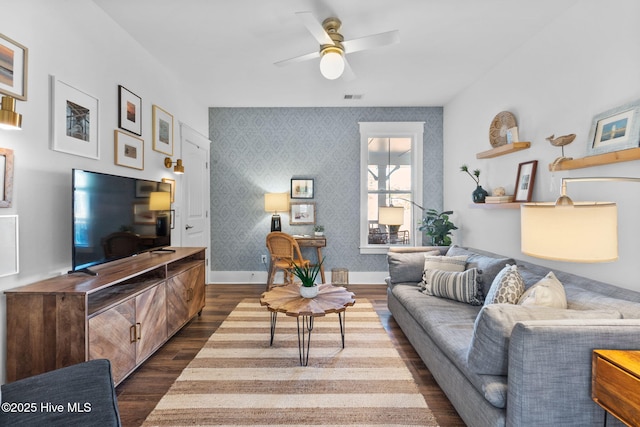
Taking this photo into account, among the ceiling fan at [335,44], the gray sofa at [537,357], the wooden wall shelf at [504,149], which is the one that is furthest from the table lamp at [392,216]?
the gray sofa at [537,357]

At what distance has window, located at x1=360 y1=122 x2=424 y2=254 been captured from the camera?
4.65m

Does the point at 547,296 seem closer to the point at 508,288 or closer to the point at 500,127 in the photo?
the point at 508,288

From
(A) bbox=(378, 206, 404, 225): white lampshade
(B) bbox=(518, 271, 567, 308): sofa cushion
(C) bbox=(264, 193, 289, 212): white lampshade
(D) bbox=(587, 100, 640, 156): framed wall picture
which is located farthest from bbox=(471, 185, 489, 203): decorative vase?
(C) bbox=(264, 193, 289, 212): white lampshade

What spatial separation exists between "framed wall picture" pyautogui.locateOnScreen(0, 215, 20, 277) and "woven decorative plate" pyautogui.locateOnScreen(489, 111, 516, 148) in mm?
3855

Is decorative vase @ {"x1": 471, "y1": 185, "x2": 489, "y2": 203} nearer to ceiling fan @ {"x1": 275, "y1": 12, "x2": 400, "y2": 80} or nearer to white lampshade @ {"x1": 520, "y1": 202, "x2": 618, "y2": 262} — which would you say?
ceiling fan @ {"x1": 275, "y1": 12, "x2": 400, "y2": 80}

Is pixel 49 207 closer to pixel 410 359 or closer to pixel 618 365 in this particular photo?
pixel 410 359

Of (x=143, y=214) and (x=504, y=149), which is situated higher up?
(x=504, y=149)

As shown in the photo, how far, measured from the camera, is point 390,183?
475cm

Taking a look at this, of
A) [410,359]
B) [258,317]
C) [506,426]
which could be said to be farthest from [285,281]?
[506,426]

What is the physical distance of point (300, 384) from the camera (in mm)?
2008

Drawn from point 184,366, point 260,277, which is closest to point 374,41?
point 184,366

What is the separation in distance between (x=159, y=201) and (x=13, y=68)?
4.53ft

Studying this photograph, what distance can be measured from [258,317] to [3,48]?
275cm

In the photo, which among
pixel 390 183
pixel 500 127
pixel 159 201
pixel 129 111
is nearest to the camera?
pixel 129 111
